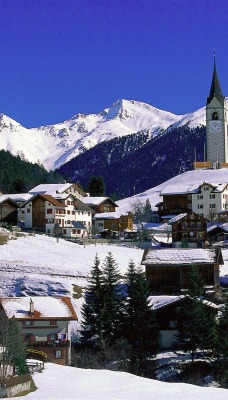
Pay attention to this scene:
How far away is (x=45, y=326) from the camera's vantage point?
49.3 meters

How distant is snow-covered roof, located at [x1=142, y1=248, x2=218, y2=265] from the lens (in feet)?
213

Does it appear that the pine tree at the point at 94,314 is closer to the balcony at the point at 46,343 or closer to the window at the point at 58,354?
the balcony at the point at 46,343

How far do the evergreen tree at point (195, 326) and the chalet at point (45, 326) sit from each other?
7376 millimetres

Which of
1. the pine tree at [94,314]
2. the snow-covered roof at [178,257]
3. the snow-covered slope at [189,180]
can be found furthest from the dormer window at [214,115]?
the pine tree at [94,314]

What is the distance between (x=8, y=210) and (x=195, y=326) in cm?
5923

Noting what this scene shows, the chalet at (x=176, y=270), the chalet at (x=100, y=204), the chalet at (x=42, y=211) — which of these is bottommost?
the chalet at (x=176, y=270)

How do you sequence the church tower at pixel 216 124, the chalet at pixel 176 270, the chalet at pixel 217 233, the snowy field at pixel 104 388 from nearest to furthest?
the snowy field at pixel 104 388
the chalet at pixel 176 270
the chalet at pixel 217 233
the church tower at pixel 216 124

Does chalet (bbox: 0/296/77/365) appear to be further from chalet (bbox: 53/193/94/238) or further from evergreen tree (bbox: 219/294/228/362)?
chalet (bbox: 53/193/94/238)

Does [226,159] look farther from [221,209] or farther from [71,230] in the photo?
[71,230]

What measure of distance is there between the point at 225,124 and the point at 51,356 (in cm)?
13244

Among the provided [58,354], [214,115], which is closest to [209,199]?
[214,115]

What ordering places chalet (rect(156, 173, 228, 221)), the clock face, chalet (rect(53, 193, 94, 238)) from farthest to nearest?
the clock face < chalet (rect(156, 173, 228, 221)) < chalet (rect(53, 193, 94, 238))

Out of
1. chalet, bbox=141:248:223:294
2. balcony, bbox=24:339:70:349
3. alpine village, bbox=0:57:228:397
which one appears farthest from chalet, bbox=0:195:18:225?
balcony, bbox=24:339:70:349

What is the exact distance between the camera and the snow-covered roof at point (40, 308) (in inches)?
1940
